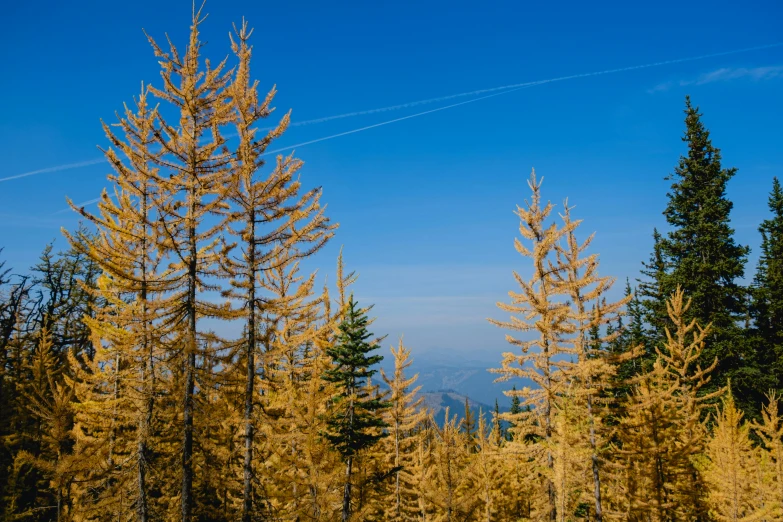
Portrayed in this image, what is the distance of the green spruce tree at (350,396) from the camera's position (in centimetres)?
1716

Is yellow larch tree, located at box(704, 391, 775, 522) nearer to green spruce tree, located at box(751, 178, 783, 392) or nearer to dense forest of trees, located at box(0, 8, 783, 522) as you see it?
dense forest of trees, located at box(0, 8, 783, 522)

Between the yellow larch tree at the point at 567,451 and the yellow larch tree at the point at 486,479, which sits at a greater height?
the yellow larch tree at the point at 567,451

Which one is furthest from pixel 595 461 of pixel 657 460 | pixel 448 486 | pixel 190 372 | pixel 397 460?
pixel 190 372

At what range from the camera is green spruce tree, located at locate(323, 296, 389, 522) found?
675 inches

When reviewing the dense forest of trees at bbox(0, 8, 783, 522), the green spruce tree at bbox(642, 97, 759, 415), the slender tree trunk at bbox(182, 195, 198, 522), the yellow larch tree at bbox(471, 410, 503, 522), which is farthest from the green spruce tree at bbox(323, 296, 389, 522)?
the green spruce tree at bbox(642, 97, 759, 415)

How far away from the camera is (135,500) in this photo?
12617mm

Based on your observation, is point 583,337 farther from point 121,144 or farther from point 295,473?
point 121,144

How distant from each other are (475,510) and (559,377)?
1406cm

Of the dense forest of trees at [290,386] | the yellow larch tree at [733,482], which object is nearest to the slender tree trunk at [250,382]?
the dense forest of trees at [290,386]

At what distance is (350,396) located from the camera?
1752 cm

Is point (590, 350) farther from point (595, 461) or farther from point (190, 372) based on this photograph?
point (190, 372)

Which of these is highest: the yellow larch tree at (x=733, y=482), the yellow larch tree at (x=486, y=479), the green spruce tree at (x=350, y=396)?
the green spruce tree at (x=350, y=396)

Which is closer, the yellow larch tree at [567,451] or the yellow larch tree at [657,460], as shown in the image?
the yellow larch tree at [567,451]

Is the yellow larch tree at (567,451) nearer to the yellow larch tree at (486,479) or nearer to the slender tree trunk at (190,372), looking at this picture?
the yellow larch tree at (486,479)
